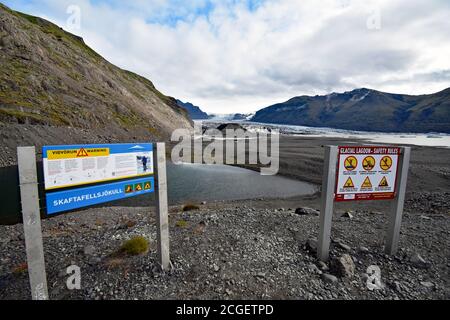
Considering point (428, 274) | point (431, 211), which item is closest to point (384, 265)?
point (428, 274)

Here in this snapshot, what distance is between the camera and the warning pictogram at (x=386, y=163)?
7.40 metres

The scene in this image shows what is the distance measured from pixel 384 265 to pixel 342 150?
3.91 metres

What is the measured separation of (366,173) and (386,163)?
2.71ft

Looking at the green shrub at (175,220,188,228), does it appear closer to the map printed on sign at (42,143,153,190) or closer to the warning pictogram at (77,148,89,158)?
the map printed on sign at (42,143,153,190)

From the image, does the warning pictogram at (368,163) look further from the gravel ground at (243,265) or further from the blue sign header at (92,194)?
the blue sign header at (92,194)

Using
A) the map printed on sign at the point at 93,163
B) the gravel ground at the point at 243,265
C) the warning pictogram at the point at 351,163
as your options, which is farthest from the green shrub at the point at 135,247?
the warning pictogram at the point at 351,163

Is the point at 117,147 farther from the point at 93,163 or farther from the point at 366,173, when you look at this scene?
the point at 366,173

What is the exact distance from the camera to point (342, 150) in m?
7.02

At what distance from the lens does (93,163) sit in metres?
5.33

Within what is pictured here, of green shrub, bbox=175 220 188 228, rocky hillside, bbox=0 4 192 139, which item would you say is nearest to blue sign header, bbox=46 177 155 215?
green shrub, bbox=175 220 188 228

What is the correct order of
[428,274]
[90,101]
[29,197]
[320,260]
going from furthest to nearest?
1. [90,101]
2. [320,260]
3. [428,274]
4. [29,197]

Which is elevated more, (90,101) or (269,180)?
(90,101)

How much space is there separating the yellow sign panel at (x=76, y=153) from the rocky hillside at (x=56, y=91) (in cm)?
4939
